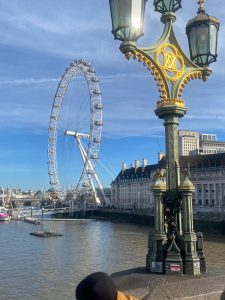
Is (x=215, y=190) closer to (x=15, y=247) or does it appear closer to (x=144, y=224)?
(x=144, y=224)

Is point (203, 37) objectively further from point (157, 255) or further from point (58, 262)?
point (58, 262)

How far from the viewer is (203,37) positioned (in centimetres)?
664

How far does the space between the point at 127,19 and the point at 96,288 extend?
4172 millimetres

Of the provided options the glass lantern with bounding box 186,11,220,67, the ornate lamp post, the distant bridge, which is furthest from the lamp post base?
the distant bridge

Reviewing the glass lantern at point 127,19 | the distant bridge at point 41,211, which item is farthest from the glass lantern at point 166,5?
the distant bridge at point 41,211

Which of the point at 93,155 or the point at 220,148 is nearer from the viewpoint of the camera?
the point at 93,155

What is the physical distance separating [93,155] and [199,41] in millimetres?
60181

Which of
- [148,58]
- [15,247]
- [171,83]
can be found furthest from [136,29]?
[15,247]

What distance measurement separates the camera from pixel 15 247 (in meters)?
35.8

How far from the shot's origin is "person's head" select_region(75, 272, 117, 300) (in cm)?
218

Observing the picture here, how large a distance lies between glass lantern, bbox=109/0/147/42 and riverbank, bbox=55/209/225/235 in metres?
44.6

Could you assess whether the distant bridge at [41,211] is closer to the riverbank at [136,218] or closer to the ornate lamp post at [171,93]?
the riverbank at [136,218]

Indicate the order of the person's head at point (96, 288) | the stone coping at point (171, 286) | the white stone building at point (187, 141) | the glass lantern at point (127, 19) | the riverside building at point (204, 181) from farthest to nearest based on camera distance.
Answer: the white stone building at point (187, 141) < the riverside building at point (204, 181) < the glass lantern at point (127, 19) < the stone coping at point (171, 286) < the person's head at point (96, 288)

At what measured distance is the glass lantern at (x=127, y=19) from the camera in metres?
5.60
